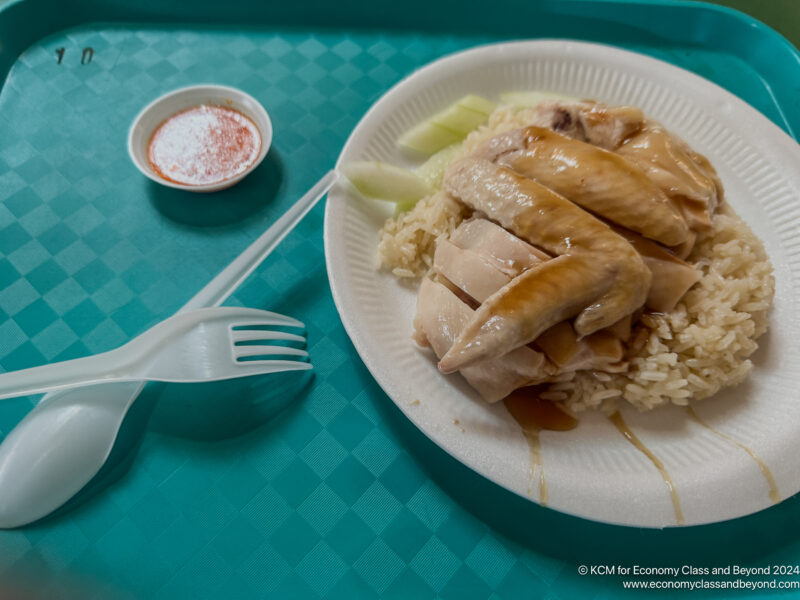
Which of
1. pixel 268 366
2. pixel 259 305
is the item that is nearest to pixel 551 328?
pixel 268 366

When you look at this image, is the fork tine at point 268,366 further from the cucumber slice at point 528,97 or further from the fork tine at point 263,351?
the cucumber slice at point 528,97

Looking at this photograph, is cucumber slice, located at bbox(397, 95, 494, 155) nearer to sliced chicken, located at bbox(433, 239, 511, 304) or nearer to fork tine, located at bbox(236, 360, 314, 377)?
sliced chicken, located at bbox(433, 239, 511, 304)

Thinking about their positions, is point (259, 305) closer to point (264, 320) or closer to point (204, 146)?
point (264, 320)

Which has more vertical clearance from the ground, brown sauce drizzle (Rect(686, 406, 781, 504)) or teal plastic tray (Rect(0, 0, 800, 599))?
brown sauce drizzle (Rect(686, 406, 781, 504))

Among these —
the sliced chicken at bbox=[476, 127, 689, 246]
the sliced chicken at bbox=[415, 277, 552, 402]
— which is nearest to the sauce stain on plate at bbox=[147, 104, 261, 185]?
the sliced chicken at bbox=[415, 277, 552, 402]

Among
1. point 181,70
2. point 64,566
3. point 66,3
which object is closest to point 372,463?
point 64,566

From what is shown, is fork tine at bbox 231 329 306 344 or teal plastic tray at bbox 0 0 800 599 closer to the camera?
teal plastic tray at bbox 0 0 800 599
